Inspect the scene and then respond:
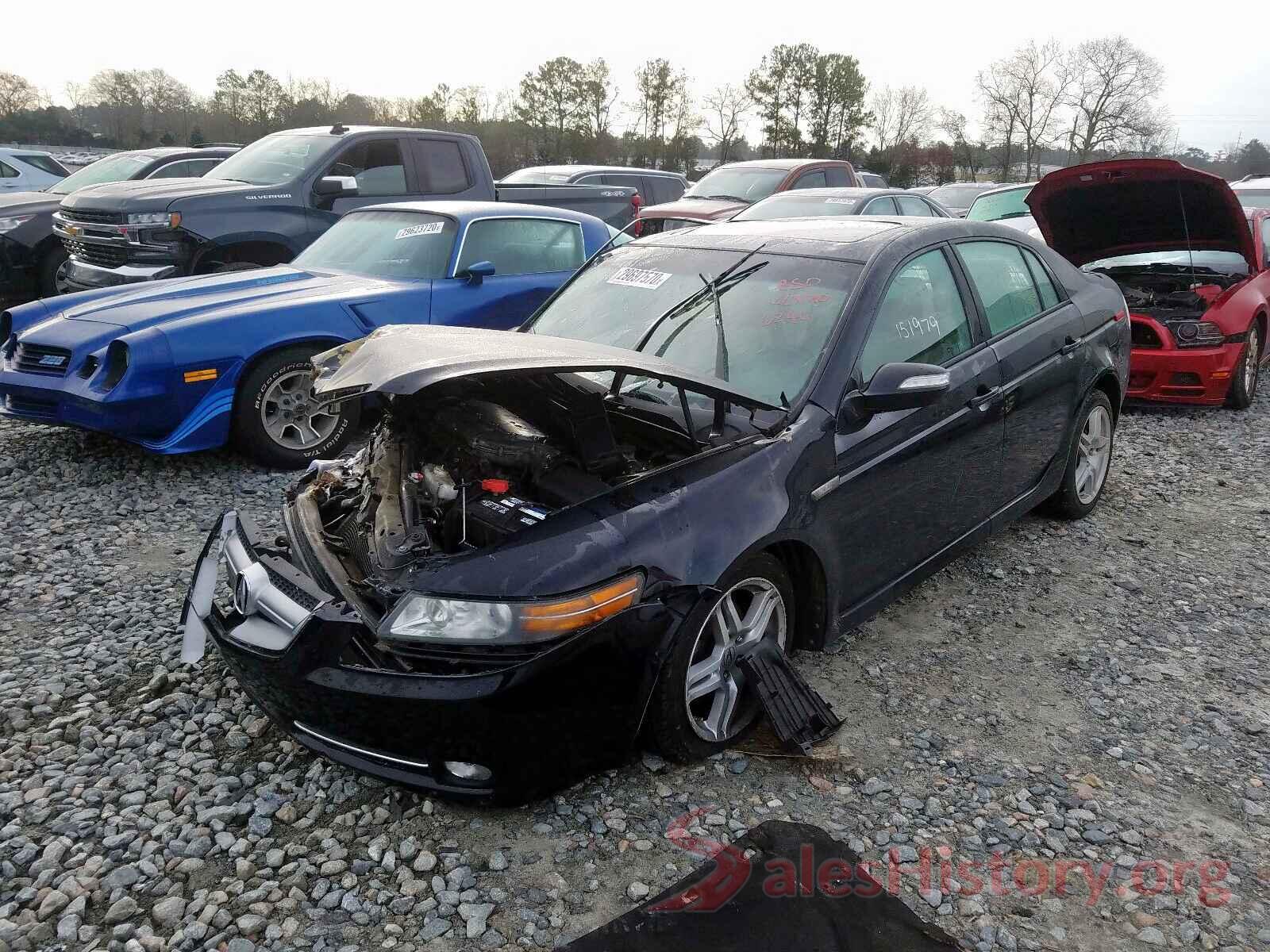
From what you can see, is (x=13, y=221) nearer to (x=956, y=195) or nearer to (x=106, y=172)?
(x=106, y=172)

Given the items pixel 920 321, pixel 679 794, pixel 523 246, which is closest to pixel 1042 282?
pixel 920 321

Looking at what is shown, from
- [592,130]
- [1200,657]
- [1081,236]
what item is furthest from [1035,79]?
[1200,657]

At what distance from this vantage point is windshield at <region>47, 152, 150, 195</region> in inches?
449

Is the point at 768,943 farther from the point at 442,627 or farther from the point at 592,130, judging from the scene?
the point at 592,130

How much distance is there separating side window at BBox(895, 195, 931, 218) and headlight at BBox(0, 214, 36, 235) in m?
9.60

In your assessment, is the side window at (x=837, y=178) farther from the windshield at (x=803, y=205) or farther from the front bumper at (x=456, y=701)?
the front bumper at (x=456, y=701)

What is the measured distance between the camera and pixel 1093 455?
497 centimetres

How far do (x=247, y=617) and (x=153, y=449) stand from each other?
2903mm

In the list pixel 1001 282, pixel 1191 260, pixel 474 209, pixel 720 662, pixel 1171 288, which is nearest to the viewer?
pixel 720 662

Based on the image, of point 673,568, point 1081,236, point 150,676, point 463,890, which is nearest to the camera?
point 463,890

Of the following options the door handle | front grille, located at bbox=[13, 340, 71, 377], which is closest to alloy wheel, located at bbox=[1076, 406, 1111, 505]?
the door handle

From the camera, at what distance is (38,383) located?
17.0 feet

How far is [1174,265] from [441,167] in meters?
6.46

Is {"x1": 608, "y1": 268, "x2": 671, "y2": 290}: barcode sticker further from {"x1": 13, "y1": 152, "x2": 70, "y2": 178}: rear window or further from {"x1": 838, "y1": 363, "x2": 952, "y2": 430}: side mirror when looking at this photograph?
{"x1": 13, "y1": 152, "x2": 70, "y2": 178}: rear window
